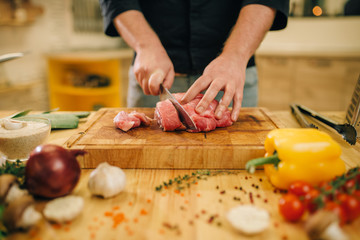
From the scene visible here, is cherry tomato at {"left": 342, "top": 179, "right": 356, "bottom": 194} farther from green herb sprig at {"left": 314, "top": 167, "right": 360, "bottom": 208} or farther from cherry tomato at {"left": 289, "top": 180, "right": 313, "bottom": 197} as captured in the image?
cherry tomato at {"left": 289, "top": 180, "right": 313, "bottom": 197}

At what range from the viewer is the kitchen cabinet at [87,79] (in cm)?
428

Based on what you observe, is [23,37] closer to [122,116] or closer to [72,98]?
[72,98]

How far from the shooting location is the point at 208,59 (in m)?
2.09

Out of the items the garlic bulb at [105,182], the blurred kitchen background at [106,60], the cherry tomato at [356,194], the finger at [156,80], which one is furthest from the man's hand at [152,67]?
the blurred kitchen background at [106,60]

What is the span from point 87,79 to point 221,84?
338 centimetres

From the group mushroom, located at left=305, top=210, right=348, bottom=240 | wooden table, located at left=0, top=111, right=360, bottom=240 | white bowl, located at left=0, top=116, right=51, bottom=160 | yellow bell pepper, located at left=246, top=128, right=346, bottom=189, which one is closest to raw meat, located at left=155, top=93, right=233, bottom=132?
wooden table, located at left=0, top=111, right=360, bottom=240

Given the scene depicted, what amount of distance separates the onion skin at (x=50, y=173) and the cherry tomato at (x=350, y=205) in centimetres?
86

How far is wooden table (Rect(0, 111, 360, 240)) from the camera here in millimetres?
875

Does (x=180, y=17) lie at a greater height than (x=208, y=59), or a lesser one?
greater

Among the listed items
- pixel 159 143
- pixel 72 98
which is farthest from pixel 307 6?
pixel 159 143

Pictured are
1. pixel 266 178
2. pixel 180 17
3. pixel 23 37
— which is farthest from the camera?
pixel 23 37

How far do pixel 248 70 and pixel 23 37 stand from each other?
138 inches

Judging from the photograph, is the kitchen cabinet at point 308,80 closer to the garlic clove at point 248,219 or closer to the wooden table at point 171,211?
the wooden table at point 171,211

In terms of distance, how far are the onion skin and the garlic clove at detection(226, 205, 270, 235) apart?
0.55 metres
